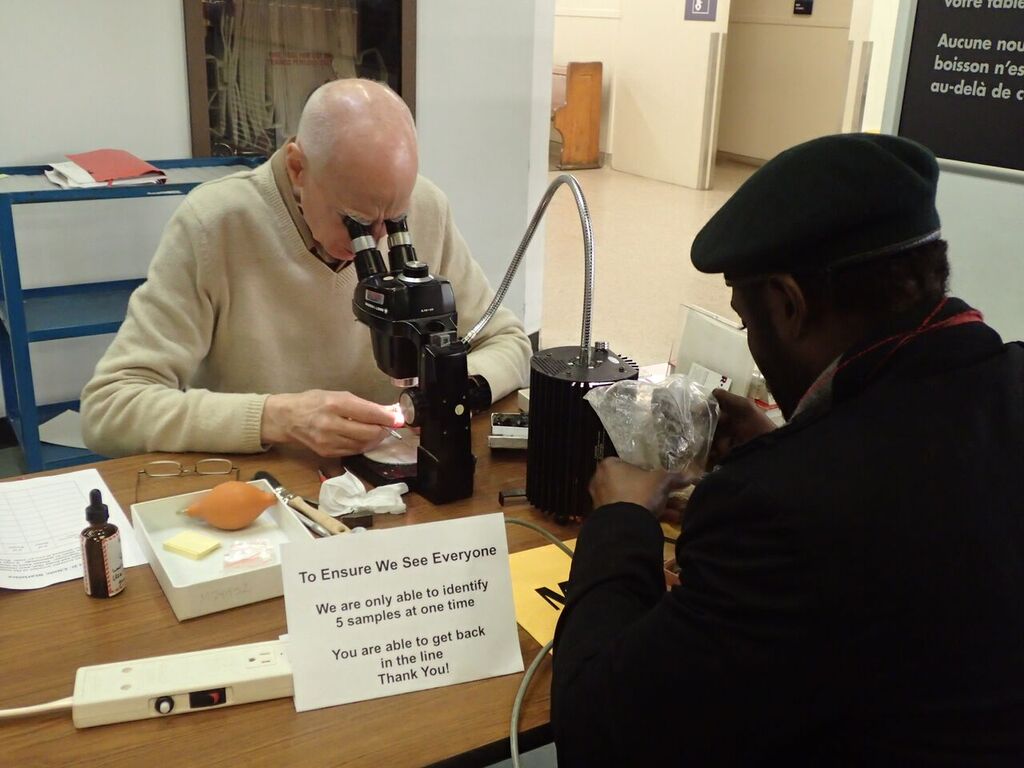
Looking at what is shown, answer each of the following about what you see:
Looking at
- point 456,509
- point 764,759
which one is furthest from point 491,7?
point 764,759

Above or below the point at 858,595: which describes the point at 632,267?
below

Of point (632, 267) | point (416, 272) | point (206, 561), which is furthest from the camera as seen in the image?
point (632, 267)

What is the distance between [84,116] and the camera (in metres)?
2.83

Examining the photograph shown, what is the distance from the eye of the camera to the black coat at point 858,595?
78 cm

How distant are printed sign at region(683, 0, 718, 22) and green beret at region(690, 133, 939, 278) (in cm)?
626

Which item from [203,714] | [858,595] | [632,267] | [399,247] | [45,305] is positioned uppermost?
[399,247]

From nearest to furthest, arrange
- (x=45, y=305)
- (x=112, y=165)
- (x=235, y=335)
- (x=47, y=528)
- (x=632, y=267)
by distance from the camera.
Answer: (x=47, y=528)
(x=235, y=335)
(x=112, y=165)
(x=45, y=305)
(x=632, y=267)

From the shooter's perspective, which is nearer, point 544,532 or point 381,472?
point 544,532

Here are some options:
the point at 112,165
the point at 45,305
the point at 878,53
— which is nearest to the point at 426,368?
the point at 112,165

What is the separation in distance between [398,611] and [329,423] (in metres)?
0.46

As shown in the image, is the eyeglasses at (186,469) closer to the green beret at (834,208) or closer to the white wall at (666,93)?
Answer: the green beret at (834,208)

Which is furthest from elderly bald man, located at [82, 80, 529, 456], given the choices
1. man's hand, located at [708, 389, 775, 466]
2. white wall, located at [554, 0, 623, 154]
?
white wall, located at [554, 0, 623, 154]

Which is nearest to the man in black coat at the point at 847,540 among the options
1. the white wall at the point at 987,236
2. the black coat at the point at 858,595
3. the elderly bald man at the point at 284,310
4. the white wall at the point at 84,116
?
the black coat at the point at 858,595

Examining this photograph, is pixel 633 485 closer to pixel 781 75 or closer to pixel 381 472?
pixel 381 472
